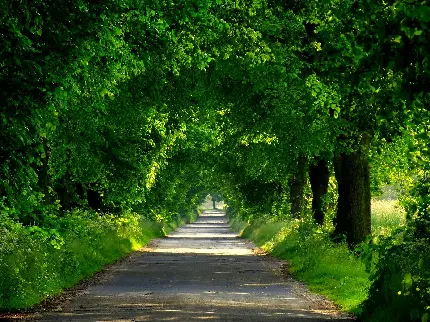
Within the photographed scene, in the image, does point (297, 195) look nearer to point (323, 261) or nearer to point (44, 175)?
point (323, 261)

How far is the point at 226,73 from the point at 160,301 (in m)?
11.0

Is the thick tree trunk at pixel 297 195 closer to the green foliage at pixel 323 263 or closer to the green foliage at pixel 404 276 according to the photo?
the green foliage at pixel 323 263

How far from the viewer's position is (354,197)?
96.4 feet

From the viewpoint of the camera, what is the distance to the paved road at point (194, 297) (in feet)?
55.1

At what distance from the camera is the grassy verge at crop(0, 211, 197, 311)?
15.6 meters

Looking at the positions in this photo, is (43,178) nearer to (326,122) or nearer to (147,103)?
(147,103)

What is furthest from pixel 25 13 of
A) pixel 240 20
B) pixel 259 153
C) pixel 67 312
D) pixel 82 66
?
pixel 259 153

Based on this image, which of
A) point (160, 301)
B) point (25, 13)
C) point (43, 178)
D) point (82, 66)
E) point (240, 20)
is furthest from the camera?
point (43, 178)

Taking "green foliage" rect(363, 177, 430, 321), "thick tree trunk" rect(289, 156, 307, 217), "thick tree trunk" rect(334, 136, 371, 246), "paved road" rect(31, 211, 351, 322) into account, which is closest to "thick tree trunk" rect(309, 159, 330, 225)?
"thick tree trunk" rect(289, 156, 307, 217)

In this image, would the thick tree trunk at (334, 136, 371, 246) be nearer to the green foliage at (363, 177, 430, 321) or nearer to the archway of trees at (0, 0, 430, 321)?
the archway of trees at (0, 0, 430, 321)

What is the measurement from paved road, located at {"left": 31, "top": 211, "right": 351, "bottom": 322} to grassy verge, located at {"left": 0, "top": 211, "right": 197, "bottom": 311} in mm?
708

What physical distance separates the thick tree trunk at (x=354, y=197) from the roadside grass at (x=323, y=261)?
26.7 inches

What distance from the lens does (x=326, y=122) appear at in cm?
2603

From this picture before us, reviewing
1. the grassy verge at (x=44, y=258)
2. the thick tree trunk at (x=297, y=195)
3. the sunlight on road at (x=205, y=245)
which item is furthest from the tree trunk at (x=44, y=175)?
the thick tree trunk at (x=297, y=195)
